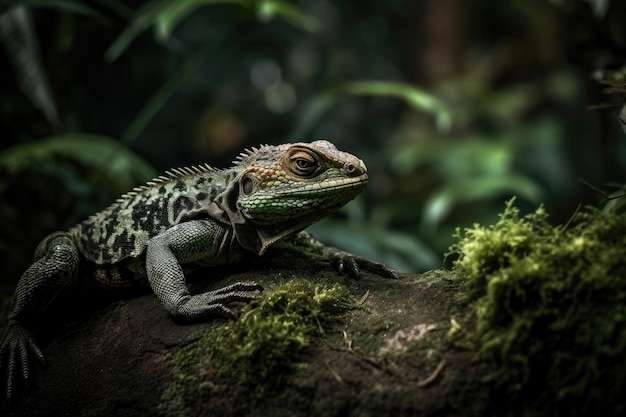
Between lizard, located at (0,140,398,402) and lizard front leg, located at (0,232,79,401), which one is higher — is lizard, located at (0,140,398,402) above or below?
above

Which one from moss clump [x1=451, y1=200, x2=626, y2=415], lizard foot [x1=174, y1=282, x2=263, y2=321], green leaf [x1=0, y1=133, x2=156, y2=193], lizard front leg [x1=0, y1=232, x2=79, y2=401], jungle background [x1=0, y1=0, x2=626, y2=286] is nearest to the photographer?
moss clump [x1=451, y1=200, x2=626, y2=415]

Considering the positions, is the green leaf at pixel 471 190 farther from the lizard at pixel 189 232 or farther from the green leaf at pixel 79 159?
the green leaf at pixel 79 159

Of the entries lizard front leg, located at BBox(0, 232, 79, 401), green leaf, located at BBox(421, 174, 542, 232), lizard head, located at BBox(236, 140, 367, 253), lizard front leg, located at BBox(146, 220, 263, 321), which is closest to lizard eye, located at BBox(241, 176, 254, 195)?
lizard head, located at BBox(236, 140, 367, 253)

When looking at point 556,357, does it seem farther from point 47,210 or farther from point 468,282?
point 47,210

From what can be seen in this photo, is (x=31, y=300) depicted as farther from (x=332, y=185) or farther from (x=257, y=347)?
(x=332, y=185)

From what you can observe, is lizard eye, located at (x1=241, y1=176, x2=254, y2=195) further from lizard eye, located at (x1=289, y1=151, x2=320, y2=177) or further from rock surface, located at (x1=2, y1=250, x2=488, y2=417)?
rock surface, located at (x1=2, y1=250, x2=488, y2=417)

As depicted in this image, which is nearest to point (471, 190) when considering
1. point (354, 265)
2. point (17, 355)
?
point (354, 265)
